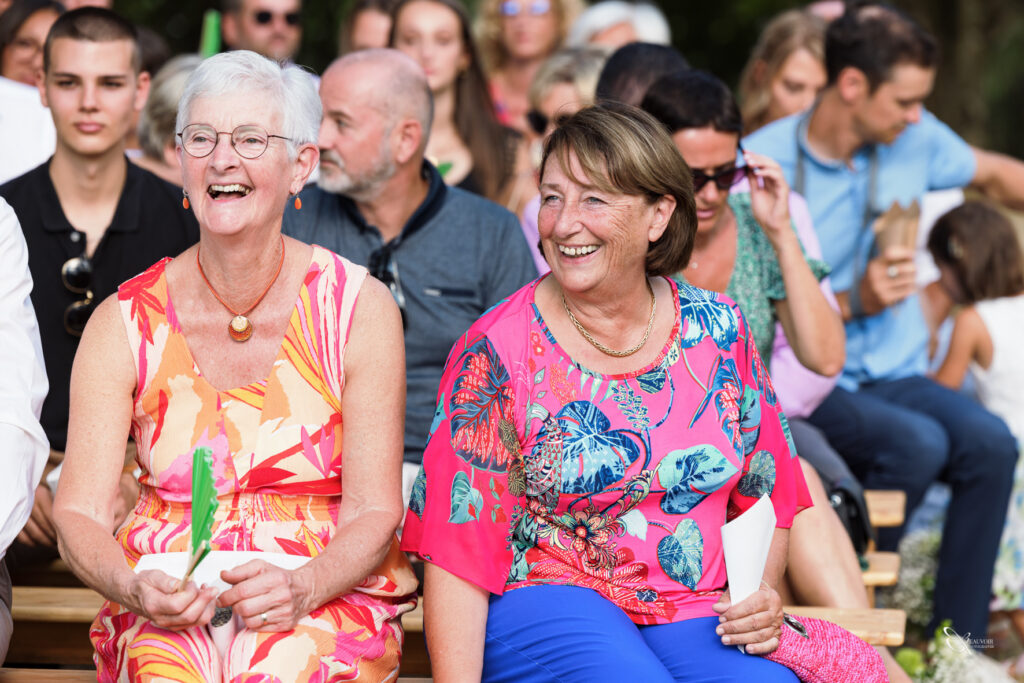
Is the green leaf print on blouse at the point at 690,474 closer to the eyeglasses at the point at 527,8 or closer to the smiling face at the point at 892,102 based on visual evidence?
the smiling face at the point at 892,102

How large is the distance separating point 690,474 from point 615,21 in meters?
4.42

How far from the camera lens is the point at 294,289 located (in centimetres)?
280

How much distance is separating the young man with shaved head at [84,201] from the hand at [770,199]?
5.95 ft

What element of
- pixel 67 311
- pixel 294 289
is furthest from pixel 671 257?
pixel 67 311

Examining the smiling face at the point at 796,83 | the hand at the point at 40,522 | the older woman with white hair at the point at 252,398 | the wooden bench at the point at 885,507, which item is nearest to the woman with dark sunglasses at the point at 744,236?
the wooden bench at the point at 885,507

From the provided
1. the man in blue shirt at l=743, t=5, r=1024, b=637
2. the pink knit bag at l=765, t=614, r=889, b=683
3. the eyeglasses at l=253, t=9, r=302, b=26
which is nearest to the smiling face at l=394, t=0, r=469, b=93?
the eyeglasses at l=253, t=9, r=302, b=26

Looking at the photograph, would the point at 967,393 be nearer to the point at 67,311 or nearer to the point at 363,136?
the point at 363,136

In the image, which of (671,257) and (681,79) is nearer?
(671,257)

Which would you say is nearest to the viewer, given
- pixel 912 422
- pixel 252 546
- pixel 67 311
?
pixel 252 546

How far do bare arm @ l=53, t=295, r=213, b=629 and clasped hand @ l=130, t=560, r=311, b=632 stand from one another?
0.9 inches

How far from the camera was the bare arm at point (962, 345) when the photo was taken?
17.5 ft

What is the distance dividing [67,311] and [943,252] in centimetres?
380

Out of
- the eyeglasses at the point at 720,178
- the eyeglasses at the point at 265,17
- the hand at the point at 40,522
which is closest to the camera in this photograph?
the hand at the point at 40,522

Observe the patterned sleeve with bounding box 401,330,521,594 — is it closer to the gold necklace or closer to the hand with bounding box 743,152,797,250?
the gold necklace
